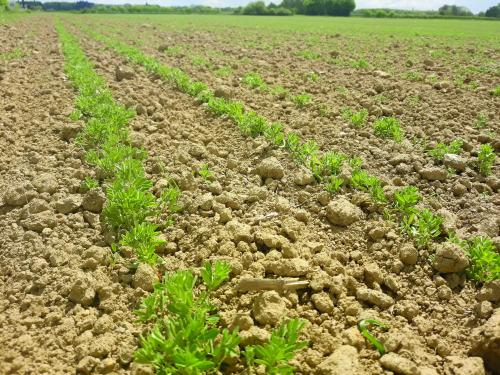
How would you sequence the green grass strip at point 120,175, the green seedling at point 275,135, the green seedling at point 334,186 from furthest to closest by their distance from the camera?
the green seedling at point 275,135 < the green seedling at point 334,186 < the green grass strip at point 120,175

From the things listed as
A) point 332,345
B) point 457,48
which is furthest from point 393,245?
point 457,48

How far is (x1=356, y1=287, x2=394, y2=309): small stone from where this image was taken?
9.17ft

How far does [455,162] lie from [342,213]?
1816 mm

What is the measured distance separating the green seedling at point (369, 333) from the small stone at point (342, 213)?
1.11 metres

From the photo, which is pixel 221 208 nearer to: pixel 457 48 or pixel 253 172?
pixel 253 172

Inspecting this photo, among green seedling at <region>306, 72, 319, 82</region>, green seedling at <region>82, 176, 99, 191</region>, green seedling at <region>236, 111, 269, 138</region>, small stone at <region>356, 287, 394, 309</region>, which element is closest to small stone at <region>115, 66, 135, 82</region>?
green seedling at <region>306, 72, 319, 82</region>

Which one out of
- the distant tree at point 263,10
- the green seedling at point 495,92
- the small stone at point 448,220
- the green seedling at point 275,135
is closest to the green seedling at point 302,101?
the green seedling at point 275,135

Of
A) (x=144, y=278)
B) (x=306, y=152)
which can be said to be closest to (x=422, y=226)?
(x=306, y=152)

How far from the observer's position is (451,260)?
3.02 meters

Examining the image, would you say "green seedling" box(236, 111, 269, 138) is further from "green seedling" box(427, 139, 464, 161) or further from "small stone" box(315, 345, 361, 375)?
"small stone" box(315, 345, 361, 375)

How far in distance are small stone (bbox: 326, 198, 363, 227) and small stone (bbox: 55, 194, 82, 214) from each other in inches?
91.7

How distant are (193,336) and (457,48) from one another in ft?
45.9

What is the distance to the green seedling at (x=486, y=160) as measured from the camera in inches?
178

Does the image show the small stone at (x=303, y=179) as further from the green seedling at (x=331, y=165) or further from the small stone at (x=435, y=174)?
the small stone at (x=435, y=174)
